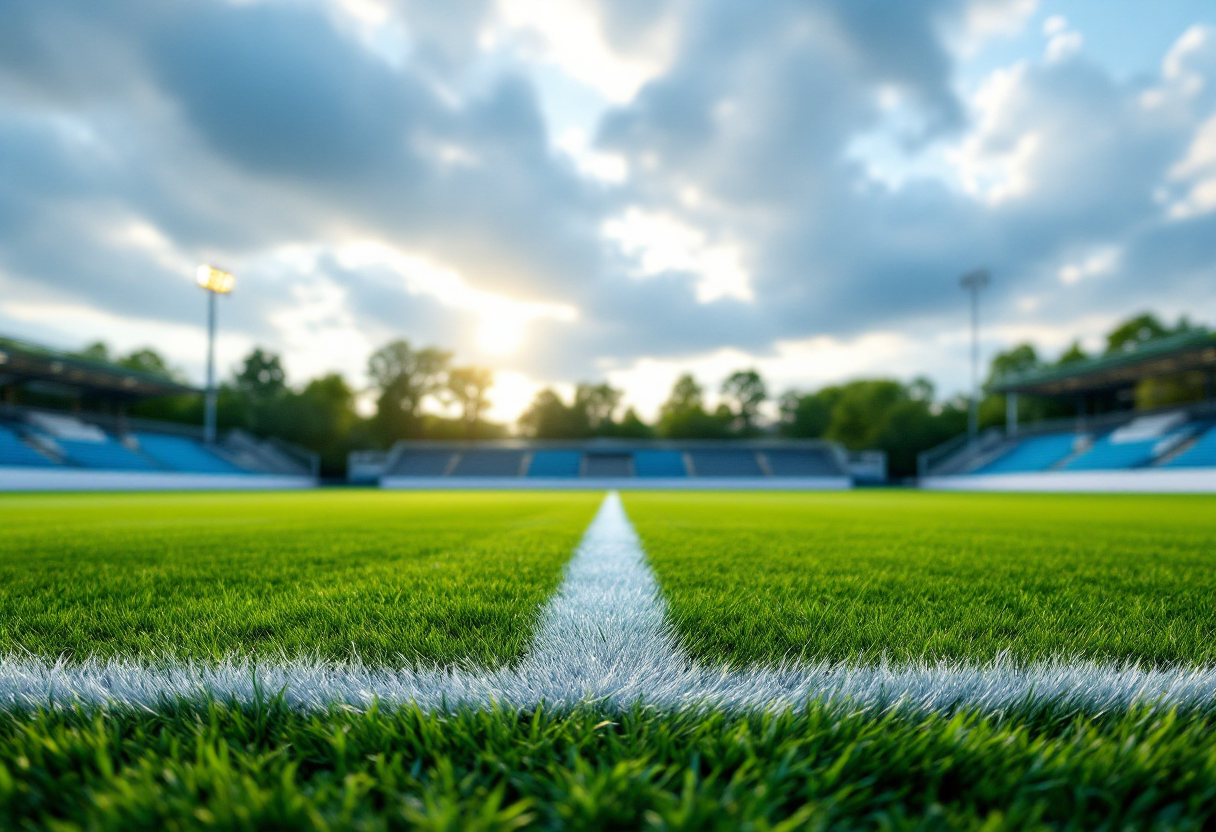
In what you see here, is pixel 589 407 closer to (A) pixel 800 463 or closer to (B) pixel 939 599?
(A) pixel 800 463

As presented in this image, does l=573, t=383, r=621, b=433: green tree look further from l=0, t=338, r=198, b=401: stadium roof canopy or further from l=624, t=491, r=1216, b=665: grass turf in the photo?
l=624, t=491, r=1216, b=665: grass turf

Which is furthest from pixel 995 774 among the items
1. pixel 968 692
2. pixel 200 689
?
pixel 200 689

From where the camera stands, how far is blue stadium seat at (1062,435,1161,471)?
20273mm

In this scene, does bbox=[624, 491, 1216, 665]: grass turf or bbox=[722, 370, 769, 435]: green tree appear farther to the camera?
bbox=[722, 370, 769, 435]: green tree

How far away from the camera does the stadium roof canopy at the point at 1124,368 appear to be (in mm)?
19209

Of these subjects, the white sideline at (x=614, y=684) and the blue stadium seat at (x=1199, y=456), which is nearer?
the white sideline at (x=614, y=684)

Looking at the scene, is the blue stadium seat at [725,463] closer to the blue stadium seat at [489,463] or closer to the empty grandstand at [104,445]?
the blue stadium seat at [489,463]

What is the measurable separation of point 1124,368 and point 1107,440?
10.7 feet

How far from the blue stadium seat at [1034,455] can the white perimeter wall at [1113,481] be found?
1.74 metres

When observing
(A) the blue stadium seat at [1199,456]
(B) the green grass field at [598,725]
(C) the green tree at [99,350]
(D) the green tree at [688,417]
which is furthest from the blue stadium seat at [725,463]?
(C) the green tree at [99,350]

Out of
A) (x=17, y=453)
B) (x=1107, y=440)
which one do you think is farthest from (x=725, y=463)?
(x=17, y=453)

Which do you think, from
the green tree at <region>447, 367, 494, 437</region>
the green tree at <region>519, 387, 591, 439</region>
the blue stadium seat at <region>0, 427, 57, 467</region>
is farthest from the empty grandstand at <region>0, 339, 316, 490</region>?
the green tree at <region>519, 387, 591, 439</region>

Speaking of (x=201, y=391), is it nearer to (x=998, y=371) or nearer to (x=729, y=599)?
(x=729, y=599)

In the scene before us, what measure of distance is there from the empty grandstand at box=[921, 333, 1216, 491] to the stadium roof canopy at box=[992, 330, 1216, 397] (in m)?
0.04
